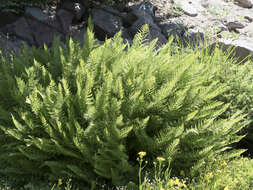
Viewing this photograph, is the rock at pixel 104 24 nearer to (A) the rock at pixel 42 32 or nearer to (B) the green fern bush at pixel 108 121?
(A) the rock at pixel 42 32

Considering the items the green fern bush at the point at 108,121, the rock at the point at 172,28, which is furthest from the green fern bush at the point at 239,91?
the rock at the point at 172,28

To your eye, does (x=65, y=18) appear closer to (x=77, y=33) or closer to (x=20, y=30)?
(x=77, y=33)

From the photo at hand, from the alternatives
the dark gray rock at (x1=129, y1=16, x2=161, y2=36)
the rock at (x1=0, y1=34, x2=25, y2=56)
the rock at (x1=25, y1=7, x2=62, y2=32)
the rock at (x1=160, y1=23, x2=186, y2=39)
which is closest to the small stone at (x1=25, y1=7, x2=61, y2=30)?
the rock at (x1=25, y1=7, x2=62, y2=32)

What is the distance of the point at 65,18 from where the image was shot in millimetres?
7254

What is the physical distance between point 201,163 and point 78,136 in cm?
107

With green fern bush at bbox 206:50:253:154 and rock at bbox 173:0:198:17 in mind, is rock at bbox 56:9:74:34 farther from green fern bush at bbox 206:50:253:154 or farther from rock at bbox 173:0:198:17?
green fern bush at bbox 206:50:253:154

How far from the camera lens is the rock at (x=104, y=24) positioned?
7195mm

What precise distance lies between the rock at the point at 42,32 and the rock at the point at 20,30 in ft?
0.26

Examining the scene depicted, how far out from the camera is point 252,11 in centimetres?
914

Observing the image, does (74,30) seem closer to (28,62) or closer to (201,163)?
(28,62)

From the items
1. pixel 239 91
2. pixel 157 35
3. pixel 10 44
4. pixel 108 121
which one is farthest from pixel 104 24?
pixel 108 121

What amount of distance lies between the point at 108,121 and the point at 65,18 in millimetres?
4842

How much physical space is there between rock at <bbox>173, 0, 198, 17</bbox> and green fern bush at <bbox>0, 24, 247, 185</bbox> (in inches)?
201

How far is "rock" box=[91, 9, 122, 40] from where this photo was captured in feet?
23.6
